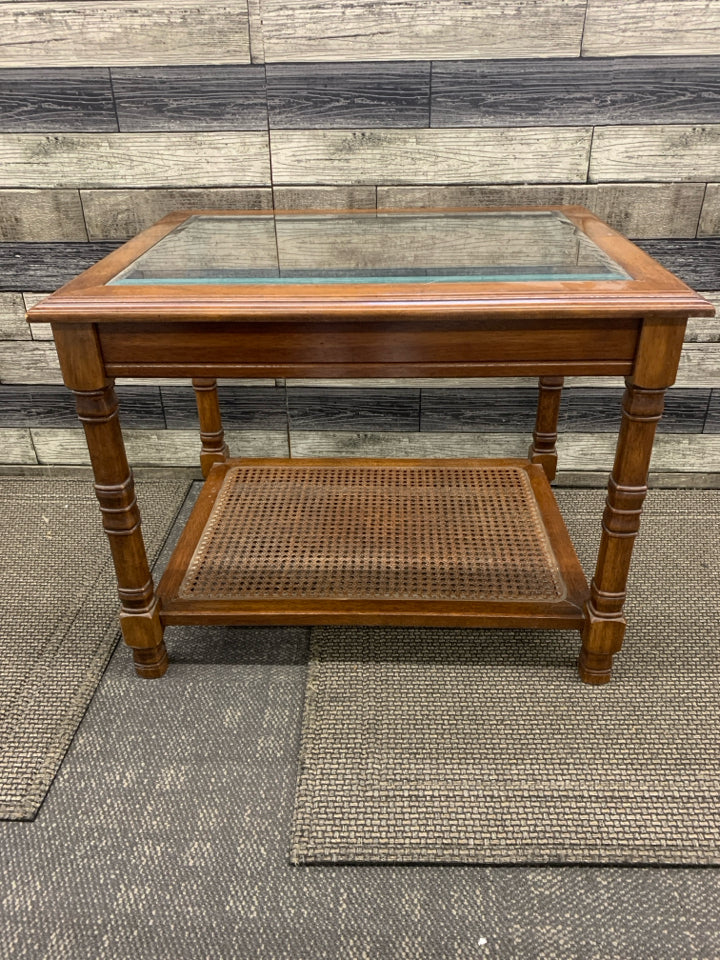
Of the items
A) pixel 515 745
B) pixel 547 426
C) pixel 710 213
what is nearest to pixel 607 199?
pixel 710 213

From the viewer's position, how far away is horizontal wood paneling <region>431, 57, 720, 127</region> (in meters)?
1.60

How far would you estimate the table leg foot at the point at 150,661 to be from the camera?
1.40 metres

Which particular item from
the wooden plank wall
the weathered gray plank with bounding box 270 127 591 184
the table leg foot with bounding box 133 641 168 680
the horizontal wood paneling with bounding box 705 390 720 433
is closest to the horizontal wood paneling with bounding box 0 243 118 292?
the wooden plank wall

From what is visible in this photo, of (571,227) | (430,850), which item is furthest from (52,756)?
(571,227)

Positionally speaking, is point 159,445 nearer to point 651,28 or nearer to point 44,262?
point 44,262

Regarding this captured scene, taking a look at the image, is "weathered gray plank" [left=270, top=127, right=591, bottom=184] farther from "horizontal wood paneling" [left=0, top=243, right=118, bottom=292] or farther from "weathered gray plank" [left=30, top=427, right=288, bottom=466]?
"weathered gray plank" [left=30, top=427, right=288, bottom=466]

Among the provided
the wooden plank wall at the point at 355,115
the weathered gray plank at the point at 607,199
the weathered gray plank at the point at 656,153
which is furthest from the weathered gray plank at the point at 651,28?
the weathered gray plank at the point at 607,199

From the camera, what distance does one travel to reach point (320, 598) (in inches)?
55.2

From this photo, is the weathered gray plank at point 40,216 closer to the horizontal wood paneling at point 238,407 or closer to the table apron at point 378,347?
the horizontal wood paneling at point 238,407

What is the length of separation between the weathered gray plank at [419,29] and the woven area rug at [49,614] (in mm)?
1193

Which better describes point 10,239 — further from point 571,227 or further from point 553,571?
point 553,571

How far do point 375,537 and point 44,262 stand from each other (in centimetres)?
115

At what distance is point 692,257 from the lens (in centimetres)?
177

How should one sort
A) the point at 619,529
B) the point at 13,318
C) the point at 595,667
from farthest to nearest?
the point at 13,318 → the point at 595,667 → the point at 619,529
